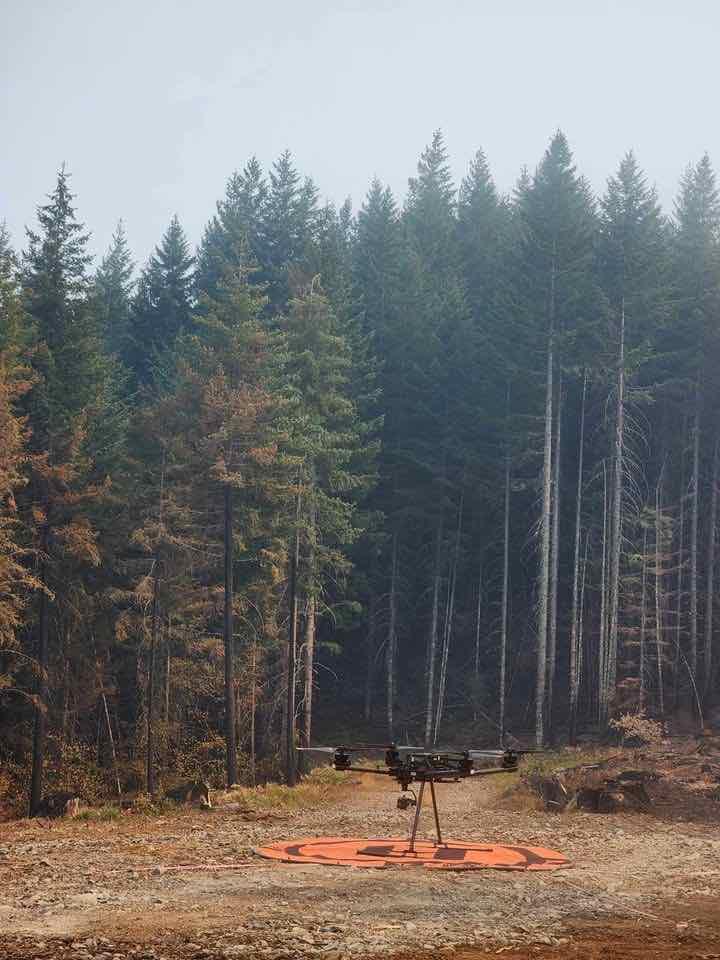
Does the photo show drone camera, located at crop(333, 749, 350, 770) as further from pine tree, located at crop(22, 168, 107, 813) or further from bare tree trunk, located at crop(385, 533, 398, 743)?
bare tree trunk, located at crop(385, 533, 398, 743)

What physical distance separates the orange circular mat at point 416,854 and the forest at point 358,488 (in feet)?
40.6

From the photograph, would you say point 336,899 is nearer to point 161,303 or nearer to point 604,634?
point 604,634

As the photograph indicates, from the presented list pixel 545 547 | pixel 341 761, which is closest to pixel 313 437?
pixel 545 547

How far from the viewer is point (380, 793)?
27859 mm

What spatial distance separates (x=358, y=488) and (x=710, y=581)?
14327 millimetres

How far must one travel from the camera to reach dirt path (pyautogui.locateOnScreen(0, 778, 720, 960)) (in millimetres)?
10227

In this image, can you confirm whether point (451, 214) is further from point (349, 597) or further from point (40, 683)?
point (40, 683)

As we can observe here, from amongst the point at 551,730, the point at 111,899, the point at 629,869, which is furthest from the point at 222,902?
the point at 551,730

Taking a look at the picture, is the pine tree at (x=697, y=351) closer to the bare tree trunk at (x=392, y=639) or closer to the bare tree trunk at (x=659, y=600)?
the bare tree trunk at (x=659, y=600)

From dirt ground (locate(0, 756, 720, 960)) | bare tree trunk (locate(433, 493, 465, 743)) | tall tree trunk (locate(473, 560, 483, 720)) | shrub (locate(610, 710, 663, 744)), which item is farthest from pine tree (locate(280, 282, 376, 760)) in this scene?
dirt ground (locate(0, 756, 720, 960))

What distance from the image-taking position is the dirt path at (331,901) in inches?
403

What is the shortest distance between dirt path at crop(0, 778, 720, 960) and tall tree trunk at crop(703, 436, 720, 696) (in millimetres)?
19702

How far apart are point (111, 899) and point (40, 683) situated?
17987mm

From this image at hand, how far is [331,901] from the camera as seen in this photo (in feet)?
39.8
